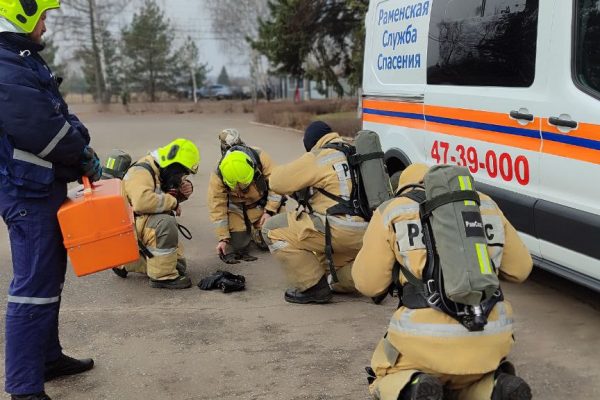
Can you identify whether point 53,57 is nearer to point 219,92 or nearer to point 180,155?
point 219,92

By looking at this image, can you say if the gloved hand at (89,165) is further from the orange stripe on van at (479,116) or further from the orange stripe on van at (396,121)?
the orange stripe on van at (396,121)

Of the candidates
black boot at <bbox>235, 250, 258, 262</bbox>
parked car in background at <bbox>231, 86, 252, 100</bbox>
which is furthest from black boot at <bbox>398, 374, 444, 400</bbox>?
parked car in background at <bbox>231, 86, 252, 100</bbox>

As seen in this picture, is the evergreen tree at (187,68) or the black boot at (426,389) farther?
the evergreen tree at (187,68)

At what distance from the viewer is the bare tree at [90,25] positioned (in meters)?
36.7

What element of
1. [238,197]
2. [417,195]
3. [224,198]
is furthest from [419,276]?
[238,197]

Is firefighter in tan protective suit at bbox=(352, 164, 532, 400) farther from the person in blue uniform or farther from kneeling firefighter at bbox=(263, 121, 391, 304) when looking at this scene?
the person in blue uniform

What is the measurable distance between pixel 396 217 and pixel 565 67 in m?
1.81

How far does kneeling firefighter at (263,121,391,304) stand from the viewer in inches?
155

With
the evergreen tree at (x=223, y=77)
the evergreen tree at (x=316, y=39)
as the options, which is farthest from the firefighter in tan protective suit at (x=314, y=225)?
the evergreen tree at (x=223, y=77)

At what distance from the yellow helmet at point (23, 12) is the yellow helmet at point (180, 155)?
2047 millimetres

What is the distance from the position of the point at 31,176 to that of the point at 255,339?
67.1 inches

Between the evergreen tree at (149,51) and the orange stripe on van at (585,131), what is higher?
the evergreen tree at (149,51)

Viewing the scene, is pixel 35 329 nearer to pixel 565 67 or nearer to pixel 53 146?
pixel 53 146

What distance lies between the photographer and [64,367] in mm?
3277
